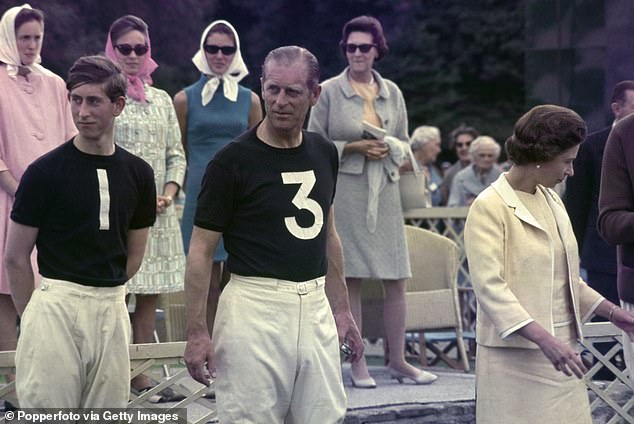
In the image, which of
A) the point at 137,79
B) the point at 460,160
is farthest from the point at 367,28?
the point at 460,160

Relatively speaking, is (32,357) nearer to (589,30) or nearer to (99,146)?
(99,146)

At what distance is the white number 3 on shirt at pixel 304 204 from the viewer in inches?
196

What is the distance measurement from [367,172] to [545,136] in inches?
120

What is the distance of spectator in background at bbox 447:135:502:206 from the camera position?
12.5 metres

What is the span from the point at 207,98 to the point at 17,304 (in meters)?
2.76

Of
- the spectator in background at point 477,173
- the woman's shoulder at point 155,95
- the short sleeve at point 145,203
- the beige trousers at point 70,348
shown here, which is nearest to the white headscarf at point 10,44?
the woman's shoulder at point 155,95

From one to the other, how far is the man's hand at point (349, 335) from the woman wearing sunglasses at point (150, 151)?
2178 mm

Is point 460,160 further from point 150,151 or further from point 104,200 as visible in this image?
point 104,200

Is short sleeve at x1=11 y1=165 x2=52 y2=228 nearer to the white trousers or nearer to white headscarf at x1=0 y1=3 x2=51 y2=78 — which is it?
the white trousers

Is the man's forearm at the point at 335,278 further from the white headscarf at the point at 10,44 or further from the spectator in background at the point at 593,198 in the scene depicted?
the spectator in background at the point at 593,198

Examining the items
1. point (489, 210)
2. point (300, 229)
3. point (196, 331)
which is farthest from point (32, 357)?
point (489, 210)

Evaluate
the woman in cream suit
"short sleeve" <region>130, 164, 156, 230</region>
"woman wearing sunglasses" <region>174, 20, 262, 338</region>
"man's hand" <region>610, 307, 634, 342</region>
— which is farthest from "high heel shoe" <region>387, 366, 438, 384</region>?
"short sleeve" <region>130, 164, 156, 230</region>

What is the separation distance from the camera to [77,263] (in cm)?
518

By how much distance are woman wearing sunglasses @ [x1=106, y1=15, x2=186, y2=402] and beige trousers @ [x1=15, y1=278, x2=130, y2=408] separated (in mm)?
2025
